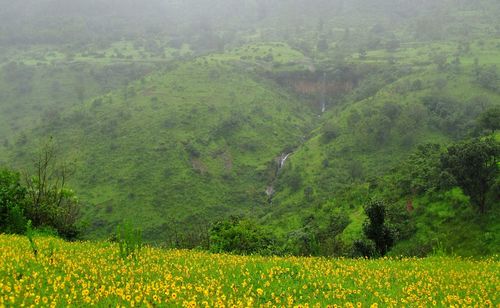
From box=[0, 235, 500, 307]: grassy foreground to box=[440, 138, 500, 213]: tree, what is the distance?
66.5 ft

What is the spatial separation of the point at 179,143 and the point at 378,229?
242 feet

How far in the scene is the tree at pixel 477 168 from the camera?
31344mm

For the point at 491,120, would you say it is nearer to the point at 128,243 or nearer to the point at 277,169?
the point at 128,243

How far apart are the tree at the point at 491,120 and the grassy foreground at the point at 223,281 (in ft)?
145

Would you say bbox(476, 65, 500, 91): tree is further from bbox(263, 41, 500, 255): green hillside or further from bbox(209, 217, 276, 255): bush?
bbox(209, 217, 276, 255): bush

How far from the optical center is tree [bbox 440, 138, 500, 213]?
31344 mm

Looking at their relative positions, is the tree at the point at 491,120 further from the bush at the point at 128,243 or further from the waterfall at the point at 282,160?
the waterfall at the point at 282,160

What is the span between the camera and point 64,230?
25.1 meters

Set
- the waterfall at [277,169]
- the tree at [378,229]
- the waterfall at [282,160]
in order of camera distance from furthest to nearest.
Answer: the waterfall at [282,160]
the waterfall at [277,169]
the tree at [378,229]

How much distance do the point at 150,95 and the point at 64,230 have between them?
99498mm

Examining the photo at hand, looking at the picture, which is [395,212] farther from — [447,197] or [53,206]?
[53,206]

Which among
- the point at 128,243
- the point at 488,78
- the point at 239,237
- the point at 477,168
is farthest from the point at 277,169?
the point at 128,243

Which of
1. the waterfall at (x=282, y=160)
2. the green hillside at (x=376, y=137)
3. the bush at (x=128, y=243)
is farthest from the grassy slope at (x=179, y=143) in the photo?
the bush at (x=128, y=243)

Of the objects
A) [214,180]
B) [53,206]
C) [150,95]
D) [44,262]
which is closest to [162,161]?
[214,180]
